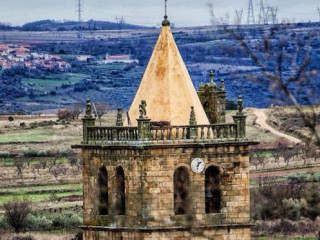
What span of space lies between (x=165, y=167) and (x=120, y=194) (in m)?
1.18

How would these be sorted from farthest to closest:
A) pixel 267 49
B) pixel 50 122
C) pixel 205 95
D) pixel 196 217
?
pixel 50 122, pixel 205 95, pixel 196 217, pixel 267 49

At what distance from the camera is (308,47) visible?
20859 mm

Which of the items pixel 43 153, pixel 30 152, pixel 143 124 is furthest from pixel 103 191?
pixel 43 153

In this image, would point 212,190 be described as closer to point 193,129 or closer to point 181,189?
point 181,189

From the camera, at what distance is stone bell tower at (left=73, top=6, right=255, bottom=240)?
128ft

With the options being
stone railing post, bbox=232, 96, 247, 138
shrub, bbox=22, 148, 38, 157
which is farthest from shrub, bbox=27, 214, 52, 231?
stone railing post, bbox=232, 96, 247, 138

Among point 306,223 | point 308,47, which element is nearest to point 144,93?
point 308,47

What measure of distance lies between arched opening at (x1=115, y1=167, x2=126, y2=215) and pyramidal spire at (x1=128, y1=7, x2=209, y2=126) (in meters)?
1.12

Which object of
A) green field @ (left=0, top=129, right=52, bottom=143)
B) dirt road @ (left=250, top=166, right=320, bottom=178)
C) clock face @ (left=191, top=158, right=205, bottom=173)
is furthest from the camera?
green field @ (left=0, top=129, right=52, bottom=143)

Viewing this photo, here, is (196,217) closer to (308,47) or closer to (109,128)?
(109,128)

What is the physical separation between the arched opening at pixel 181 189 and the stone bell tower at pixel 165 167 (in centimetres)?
2

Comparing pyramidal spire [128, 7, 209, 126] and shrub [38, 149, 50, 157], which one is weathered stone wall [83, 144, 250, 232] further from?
shrub [38, 149, 50, 157]

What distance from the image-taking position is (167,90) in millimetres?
39781

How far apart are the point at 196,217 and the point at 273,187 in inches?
1751
